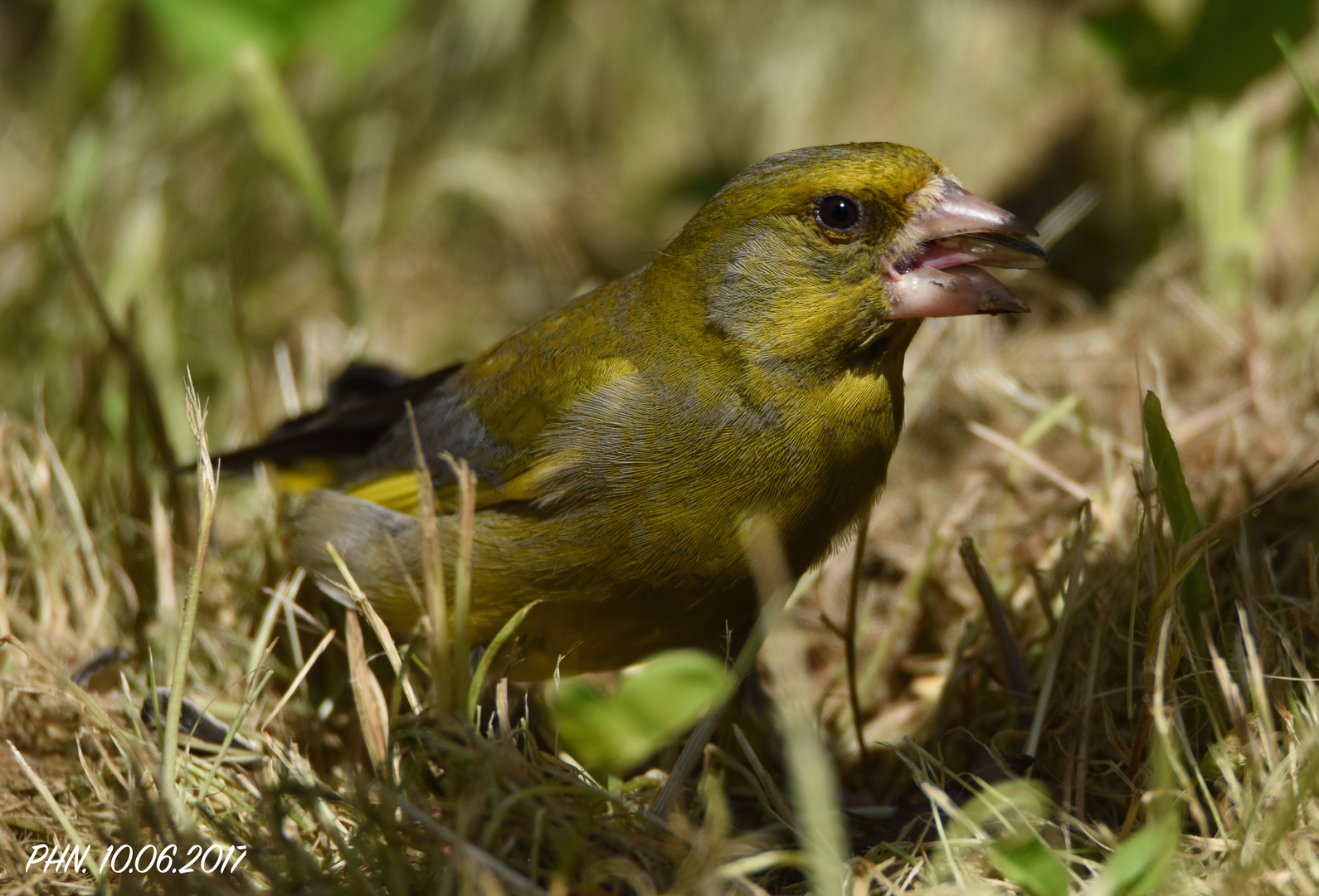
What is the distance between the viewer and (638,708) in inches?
76.7

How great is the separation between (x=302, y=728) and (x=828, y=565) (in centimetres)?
176

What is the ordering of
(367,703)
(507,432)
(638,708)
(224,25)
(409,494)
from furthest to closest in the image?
(224,25) < (409,494) < (507,432) < (367,703) < (638,708)

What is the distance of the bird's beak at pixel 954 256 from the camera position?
2.54m

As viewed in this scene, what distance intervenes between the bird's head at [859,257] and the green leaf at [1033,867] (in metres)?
1.08

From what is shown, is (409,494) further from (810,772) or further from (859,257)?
(810,772)

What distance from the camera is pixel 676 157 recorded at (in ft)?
22.6

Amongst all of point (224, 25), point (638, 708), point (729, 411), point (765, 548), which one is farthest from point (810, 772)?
point (224, 25)

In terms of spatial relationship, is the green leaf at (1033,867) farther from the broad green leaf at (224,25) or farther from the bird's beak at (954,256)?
the broad green leaf at (224,25)

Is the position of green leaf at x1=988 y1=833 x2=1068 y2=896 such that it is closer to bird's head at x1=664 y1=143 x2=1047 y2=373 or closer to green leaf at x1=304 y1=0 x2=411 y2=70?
bird's head at x1=664 y1=143 x2=1047 y2=373

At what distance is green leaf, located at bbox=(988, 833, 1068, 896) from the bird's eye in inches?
52.9

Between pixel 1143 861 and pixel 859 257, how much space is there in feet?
4.42

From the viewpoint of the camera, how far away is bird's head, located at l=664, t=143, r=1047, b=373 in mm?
2557

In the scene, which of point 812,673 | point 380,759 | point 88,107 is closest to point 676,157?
point 88,107

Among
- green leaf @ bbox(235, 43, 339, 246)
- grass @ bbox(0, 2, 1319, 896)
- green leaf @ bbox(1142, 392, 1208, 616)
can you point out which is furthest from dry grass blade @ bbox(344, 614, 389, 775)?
green leaf @ bbox(235, 43, 339, 246)
